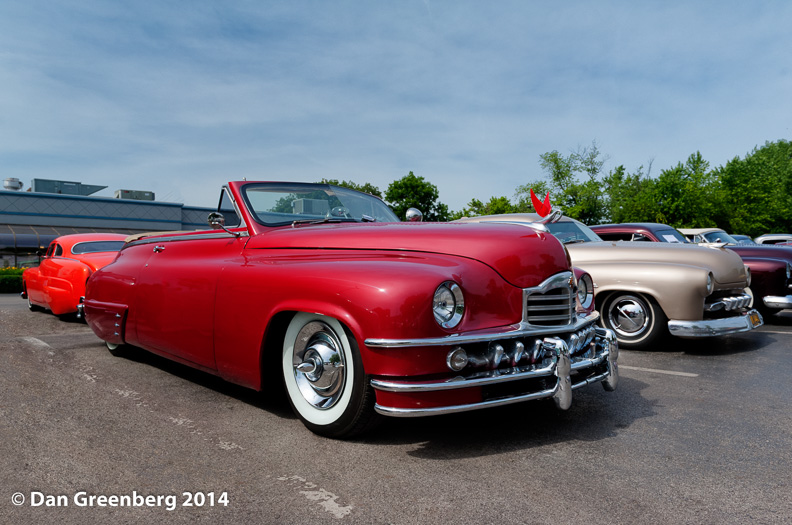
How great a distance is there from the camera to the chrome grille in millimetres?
3051

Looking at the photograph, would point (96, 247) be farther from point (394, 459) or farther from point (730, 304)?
point (730, 304)

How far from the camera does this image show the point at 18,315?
9.17 metres

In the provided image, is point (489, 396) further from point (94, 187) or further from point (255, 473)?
point (94, 187)

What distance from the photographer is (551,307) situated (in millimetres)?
3123

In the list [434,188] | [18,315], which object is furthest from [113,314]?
[434,188]

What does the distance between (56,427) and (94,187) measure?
4689 cm

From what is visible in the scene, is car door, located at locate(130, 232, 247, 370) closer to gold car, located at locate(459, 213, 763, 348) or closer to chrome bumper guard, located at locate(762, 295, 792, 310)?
gold car, located at locate(459, 213, 763, 348)

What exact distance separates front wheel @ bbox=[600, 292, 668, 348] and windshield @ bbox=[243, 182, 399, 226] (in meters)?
2.94

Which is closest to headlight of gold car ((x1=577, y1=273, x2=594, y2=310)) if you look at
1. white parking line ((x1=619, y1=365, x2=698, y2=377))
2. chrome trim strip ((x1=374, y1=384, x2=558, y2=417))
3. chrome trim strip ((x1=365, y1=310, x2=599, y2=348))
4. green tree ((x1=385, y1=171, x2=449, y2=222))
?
chrome trim strip ((x1=365, y1=310, x2=599, y2=348))

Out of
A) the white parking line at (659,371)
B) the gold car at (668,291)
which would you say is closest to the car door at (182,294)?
the gold car at (668,291)

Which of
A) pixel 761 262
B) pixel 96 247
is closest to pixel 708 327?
pixel 761 262

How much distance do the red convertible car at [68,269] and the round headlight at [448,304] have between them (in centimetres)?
618

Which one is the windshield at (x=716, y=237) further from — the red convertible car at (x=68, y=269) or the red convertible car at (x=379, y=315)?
the red convertible car at (x=68, y=269)

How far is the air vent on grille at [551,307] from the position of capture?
305 cm
